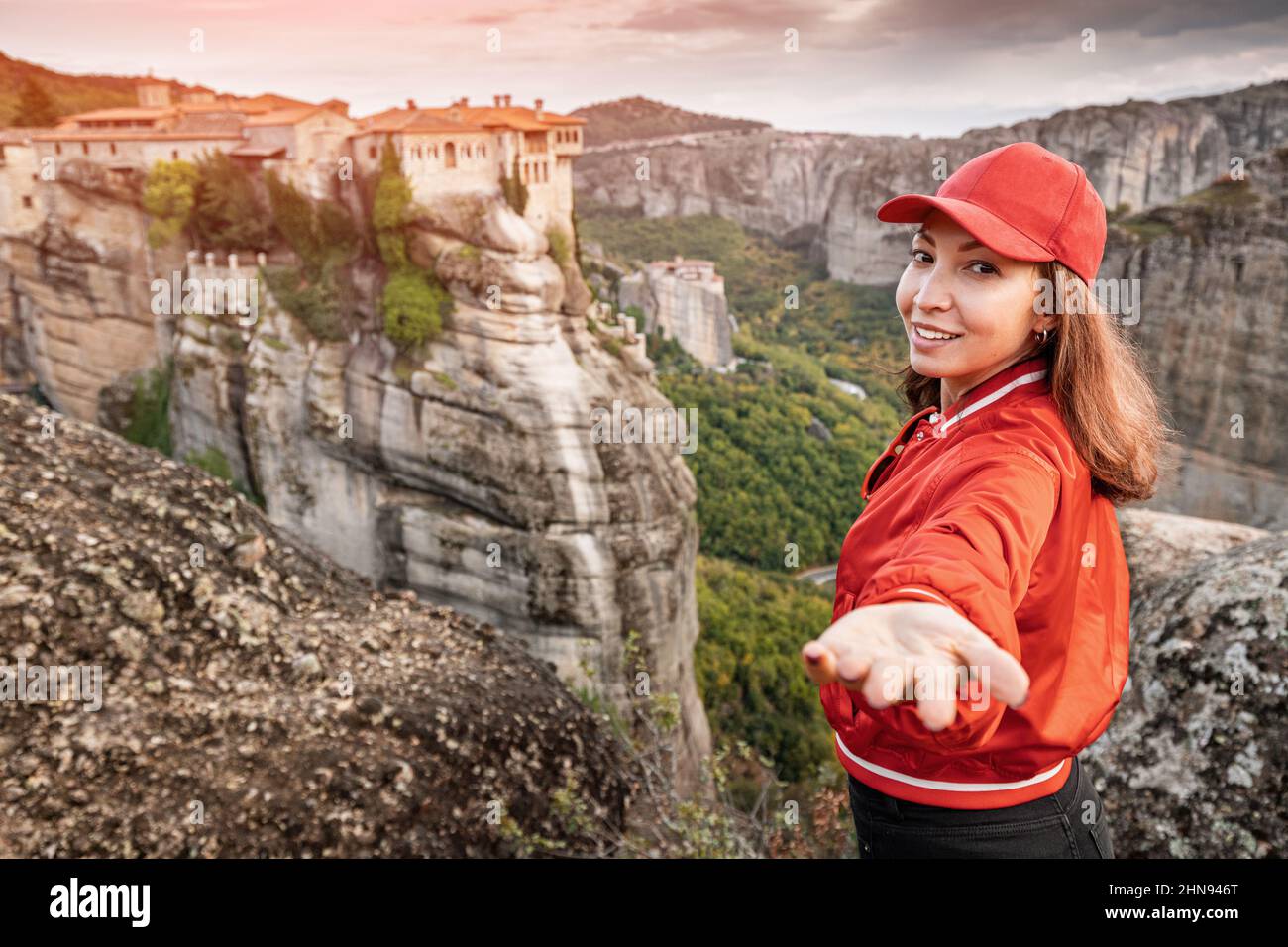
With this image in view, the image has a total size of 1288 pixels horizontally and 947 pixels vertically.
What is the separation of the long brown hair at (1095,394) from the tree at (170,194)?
17726 mm

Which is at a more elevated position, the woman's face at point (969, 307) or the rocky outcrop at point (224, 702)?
the woman's face at point (969, 307)

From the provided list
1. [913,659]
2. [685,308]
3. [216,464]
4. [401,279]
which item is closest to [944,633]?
[913,659]

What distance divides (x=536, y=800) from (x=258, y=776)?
1693 mm

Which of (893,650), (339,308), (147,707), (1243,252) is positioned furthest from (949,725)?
(1243,252)

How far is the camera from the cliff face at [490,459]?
45.9 ft

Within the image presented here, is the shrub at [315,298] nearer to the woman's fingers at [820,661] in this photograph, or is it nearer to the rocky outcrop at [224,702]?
the rocky outcrop at [224,702]

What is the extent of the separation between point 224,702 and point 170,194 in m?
13.6

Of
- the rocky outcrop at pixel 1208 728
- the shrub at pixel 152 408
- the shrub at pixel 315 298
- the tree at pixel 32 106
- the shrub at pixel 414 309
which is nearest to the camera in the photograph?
the rocky outcrop at pixel 1208 728

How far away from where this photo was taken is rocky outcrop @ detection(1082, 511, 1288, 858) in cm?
320

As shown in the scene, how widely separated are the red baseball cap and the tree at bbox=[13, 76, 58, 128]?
2279 cm

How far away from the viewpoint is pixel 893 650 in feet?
3.29

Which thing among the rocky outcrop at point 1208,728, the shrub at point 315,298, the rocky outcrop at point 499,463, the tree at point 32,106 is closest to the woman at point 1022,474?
the rocky outcrop at point 1208,728

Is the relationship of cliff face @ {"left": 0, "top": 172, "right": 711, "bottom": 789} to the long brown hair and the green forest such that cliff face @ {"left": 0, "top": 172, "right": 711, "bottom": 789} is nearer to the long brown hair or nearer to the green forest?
the green forest
